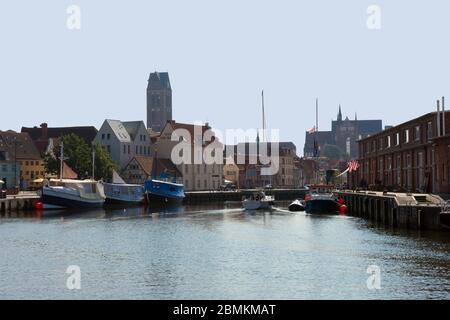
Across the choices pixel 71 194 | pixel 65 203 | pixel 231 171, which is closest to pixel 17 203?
pixel 65 203

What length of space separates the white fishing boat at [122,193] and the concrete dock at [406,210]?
45.7m

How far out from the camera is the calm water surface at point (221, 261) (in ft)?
102

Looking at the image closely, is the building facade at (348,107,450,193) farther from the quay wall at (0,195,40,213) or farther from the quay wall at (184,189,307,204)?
the quay wall at (0,195,40,213)

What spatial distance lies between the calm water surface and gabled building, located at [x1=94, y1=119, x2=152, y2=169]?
81.2 metres

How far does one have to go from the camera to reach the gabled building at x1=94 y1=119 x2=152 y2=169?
146875 mm

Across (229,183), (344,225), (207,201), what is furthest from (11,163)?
(344,225)

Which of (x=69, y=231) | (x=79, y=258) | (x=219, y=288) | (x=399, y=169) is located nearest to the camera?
(x=219, y=288)

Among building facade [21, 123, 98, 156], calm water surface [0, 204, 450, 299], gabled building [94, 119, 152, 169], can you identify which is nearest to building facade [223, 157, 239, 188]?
gabled building [94, 119, 152, 169]

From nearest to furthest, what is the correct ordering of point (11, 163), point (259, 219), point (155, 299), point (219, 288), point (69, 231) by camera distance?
point (155, 299)
point (219, 288)
point (69, 231)
point (259, 219)
point (11, 163)

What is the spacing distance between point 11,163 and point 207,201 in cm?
3877

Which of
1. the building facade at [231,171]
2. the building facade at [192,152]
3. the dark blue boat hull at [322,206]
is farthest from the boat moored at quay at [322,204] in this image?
the building facade at [231,171]

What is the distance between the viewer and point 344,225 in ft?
225

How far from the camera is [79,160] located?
12000cm

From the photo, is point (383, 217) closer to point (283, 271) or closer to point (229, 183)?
point (283, 271)
